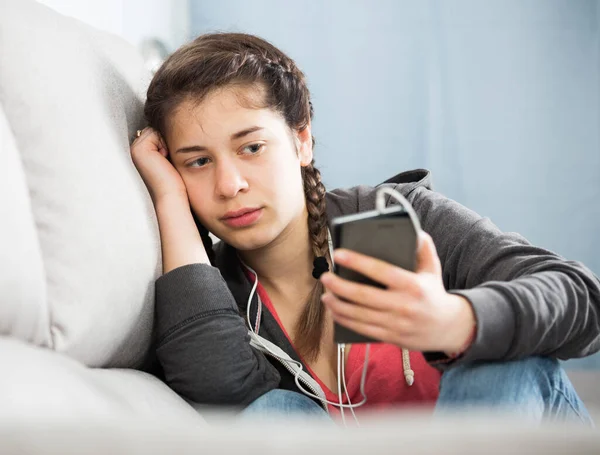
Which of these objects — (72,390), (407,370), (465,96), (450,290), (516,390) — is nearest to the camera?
(72,390)

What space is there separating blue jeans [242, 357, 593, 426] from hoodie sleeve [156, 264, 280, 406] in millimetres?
303

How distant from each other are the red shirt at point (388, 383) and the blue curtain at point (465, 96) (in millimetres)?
1337

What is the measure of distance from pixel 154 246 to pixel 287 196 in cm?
26

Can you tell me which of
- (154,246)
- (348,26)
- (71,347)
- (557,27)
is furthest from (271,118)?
(557,27)

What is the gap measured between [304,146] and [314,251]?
20 cm

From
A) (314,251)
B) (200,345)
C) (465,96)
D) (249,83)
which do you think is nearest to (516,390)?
(200,345)

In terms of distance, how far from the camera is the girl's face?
1.09 m

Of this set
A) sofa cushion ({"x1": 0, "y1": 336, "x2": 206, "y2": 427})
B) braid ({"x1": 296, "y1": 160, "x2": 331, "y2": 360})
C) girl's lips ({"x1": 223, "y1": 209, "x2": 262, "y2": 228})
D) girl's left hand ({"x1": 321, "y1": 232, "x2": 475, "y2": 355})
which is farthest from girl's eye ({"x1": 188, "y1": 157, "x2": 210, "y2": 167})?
girl's left hand ({"x1": 321, "y1": 232, "x2": 475, "y2": 355})

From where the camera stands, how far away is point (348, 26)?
2381mm

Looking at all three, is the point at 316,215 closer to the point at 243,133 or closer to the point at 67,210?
the point at 243,133

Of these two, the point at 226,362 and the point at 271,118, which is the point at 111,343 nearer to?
the point at 226,362

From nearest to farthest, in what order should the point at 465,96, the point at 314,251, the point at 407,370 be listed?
the point at 407,370 → the point at 314,251 → the point at 465,96

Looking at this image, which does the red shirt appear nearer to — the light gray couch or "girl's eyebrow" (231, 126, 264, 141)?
the light gray couch

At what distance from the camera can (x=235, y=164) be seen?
3.59ft
